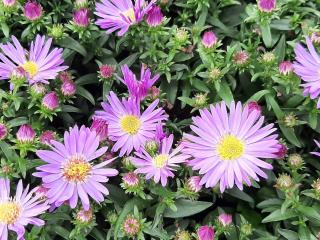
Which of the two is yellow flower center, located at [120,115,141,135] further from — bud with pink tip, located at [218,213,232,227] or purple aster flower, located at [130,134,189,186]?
bud with pink tip, located at [218,213,232,227]

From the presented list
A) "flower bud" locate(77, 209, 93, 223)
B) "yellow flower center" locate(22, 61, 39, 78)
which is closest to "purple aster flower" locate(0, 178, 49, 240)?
"flower bud" locate(77, 209, 93, 223)

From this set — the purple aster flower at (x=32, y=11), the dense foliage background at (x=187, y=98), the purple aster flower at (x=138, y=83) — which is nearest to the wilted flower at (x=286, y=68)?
the dense foliage background at (x=187, y=98)

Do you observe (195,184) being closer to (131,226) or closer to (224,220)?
(224,220)

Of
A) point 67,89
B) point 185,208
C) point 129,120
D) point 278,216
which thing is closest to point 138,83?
point 129,120

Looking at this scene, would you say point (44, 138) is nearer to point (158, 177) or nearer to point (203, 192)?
point (158, 177)

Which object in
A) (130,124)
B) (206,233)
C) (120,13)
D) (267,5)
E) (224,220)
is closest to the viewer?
(206,233)

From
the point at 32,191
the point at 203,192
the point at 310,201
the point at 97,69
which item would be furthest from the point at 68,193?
the point at 310,201
